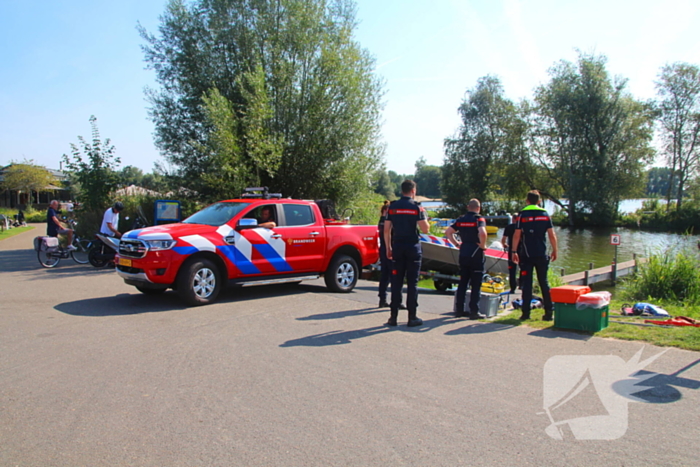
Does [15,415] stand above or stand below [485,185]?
below

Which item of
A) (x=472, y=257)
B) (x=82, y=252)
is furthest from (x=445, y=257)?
(x=82, y=252)

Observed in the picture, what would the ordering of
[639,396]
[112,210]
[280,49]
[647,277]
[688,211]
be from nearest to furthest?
[639,396]
[647,277]
[112,210]
[280,49]
[688,211]

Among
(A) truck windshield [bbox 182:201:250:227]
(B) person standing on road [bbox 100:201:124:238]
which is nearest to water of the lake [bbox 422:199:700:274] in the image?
(A) truck windshield [bbox 182:201:250:227]

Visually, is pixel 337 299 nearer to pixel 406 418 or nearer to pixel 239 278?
pixel 239 278

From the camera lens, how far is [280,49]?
20.8m

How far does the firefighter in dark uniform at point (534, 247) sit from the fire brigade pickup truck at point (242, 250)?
384cm

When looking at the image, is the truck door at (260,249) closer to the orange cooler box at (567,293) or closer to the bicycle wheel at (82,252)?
the orange cooler box at (567,293)

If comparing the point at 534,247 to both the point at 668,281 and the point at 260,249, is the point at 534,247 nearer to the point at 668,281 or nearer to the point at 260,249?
the point at 260,249

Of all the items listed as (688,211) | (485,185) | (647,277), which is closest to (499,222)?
(485,185)

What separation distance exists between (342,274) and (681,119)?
51.1 metres

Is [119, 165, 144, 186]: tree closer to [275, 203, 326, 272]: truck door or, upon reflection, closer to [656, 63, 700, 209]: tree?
[275, 203, 326, 272]: truck door

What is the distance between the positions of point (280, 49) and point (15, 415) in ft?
61.5

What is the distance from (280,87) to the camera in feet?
67.3

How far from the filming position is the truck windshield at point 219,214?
9562 mm
